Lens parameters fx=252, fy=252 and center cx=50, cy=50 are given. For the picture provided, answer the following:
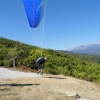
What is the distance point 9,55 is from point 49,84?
12.7 metres

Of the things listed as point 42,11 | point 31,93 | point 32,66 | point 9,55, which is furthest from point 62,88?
point 9,55

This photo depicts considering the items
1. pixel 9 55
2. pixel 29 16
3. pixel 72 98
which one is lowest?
pixel 72 98

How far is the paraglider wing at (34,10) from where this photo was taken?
15.8 meters

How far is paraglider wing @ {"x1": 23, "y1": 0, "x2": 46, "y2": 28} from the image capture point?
15.8 m

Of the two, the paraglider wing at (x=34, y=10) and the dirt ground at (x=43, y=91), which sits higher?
the paraglider wing at (x=34, y=10)

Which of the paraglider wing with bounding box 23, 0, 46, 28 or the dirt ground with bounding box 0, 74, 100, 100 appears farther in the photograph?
the paraglider wing with bounding box 23, 0, 46, 28

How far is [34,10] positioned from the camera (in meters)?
16.3

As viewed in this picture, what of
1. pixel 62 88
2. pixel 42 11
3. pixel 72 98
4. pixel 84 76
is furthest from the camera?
pixel 84 76

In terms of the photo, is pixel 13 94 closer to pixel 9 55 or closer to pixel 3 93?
pixel 3 93

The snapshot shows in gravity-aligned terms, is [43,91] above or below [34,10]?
below

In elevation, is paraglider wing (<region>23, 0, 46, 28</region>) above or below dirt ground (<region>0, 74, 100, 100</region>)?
above

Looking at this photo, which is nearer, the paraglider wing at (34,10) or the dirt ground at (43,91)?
the dirt ground at (43,91)

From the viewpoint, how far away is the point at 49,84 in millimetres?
15094

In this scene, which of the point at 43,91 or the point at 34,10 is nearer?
the point at 43,91
